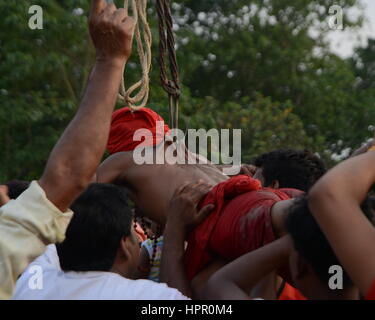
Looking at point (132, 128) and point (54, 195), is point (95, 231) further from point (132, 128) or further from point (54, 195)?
point (132, 128)

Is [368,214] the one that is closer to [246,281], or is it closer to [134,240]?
[246,281]

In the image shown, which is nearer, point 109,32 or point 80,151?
point 80,151

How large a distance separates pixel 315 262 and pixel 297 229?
0.38ft

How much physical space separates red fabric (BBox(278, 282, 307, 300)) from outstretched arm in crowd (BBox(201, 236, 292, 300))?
0.25 m

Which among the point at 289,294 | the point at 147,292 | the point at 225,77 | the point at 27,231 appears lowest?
the point at 225,77

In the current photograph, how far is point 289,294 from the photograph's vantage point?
2.68 meters

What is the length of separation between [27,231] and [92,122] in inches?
12.0

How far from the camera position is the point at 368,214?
2.20 m

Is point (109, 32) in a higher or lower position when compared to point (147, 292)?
higher

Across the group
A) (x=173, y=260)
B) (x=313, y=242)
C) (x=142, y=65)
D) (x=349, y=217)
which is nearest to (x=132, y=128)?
(x=142, y=65)

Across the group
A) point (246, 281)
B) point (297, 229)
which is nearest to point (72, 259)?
point (246, 281)

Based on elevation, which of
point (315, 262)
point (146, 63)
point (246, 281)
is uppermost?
point (146, 63)

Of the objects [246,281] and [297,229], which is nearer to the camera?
[297,229]

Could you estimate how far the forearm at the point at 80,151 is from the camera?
1.83 meters
